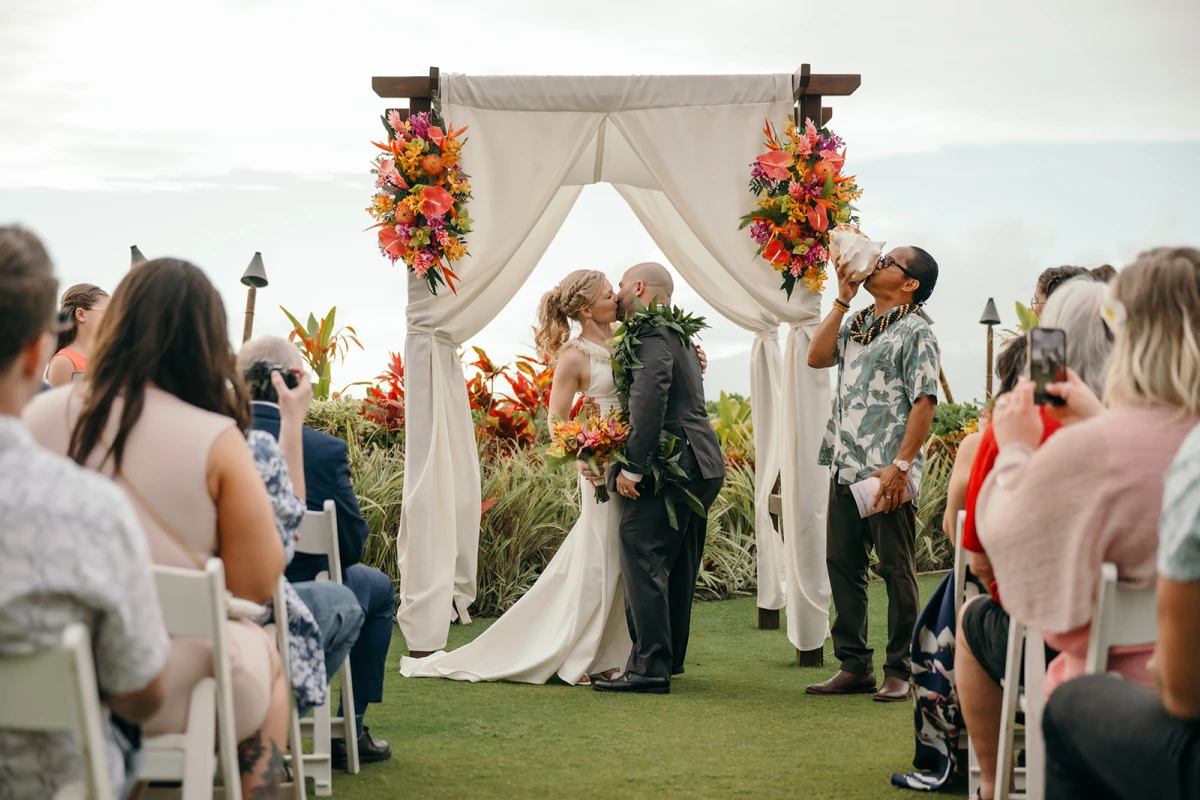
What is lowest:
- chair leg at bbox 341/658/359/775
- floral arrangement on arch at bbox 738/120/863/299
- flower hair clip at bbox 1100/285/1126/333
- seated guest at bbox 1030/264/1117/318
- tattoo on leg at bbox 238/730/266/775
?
chair leg at bbox 341/658/359/775

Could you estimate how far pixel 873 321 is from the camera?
504 cm

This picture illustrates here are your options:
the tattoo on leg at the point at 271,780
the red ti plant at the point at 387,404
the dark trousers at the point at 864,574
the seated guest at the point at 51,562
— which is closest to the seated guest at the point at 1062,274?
the dark trousers at the point at 864,574

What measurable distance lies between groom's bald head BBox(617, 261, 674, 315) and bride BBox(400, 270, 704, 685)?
202 mm

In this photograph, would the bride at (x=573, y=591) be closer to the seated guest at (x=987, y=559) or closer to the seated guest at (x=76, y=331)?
the seated guest at (x=76, y=331)

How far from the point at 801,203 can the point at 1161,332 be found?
3.65 m

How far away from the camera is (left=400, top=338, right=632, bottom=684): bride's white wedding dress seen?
217 inches

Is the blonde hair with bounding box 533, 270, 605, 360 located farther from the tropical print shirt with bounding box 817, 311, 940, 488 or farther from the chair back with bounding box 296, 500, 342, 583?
the chair back with bounding box 296, 500, 342, 583

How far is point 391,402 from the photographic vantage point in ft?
29.5

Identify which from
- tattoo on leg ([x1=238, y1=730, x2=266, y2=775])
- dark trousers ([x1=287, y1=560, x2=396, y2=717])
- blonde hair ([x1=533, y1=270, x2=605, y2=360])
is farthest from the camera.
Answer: blonde hair ([x1=533, y1=270, x2=605, y2=360])

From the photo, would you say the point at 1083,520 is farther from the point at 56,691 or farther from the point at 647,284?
the point at 647,284

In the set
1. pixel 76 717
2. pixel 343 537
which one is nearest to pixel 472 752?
pixel 343 537

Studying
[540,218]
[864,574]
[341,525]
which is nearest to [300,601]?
[341,525]

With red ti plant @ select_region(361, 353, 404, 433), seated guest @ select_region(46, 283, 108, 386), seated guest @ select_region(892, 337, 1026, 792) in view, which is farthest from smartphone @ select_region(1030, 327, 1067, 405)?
red ti plant @ select_region(361, 353, 404, 433)

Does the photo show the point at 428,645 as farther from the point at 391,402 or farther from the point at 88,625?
the point at 88,625
